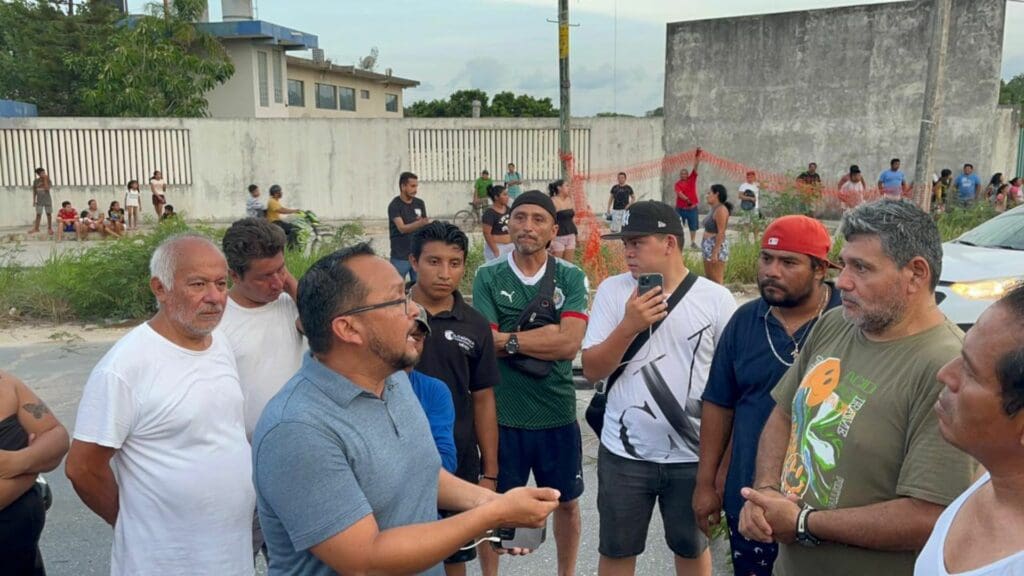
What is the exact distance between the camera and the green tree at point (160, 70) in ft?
79.7

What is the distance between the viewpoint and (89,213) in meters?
19.0

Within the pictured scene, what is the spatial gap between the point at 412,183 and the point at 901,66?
15472 millimetres

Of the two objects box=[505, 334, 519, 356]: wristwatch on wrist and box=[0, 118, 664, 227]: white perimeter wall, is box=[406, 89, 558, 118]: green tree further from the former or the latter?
box=[505, 334, 519, 356]: wristwatch on wrist

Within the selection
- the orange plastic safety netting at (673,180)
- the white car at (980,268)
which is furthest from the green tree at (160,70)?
the white car at (980,268)

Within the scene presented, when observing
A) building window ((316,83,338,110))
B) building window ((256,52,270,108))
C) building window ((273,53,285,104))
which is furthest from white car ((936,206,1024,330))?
building window ((316,83,338,110))

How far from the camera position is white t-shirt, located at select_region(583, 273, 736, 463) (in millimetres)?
3350

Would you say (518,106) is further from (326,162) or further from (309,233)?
(309,233)

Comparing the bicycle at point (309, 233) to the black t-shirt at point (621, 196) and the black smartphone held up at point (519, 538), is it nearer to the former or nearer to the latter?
the black t-shirt at point (621, 196)

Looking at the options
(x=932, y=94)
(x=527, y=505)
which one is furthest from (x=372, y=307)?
(x=932, y=94)

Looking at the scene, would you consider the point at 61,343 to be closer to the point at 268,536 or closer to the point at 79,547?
the point at 79,547

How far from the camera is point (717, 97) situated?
22.5m

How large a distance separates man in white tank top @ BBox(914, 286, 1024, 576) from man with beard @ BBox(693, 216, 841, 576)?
1160 mm

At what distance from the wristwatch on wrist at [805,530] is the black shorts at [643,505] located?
106 cm

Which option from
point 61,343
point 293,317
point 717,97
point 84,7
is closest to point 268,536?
point 293,317
